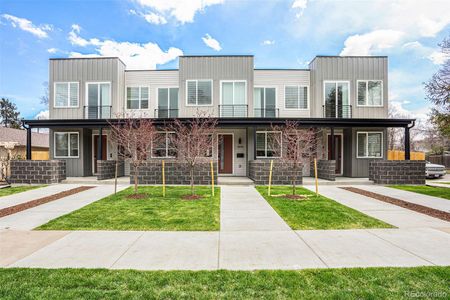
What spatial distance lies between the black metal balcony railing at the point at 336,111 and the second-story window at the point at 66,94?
621 inches

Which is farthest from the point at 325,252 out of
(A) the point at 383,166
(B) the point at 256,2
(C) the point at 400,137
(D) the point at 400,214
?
(C) the point at 400,137

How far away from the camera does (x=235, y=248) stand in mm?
4484

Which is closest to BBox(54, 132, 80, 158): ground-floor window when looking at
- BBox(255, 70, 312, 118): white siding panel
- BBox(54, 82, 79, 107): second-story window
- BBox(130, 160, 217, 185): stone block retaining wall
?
BBox(54, 82, 79, 107): second-story window

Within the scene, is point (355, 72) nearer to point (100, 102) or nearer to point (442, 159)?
point (100, 102)

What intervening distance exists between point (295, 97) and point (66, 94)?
14.8 metres

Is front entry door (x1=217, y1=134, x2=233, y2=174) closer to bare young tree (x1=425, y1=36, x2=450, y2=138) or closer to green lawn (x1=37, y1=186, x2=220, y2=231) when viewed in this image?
green lawn (x1=37, y1=186, x2=220, y2=231)

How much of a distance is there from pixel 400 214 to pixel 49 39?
2127 cm

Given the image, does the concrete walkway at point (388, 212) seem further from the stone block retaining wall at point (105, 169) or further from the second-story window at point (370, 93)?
the stone block retaining wall at point (105, 169)

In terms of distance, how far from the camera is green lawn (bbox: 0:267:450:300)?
294 cm

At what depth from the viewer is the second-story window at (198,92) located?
1606 centimetres

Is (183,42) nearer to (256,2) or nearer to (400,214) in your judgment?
(256,2)

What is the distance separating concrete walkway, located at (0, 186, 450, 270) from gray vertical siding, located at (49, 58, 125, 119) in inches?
492

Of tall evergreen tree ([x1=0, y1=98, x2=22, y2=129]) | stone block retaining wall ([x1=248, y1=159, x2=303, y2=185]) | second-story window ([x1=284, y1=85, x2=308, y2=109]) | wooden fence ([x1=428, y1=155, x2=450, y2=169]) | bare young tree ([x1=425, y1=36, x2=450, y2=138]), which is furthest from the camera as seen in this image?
tall evergreen tree ([x1=0, y1=98, x2=22, y2=129])

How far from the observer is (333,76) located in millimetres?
16156
